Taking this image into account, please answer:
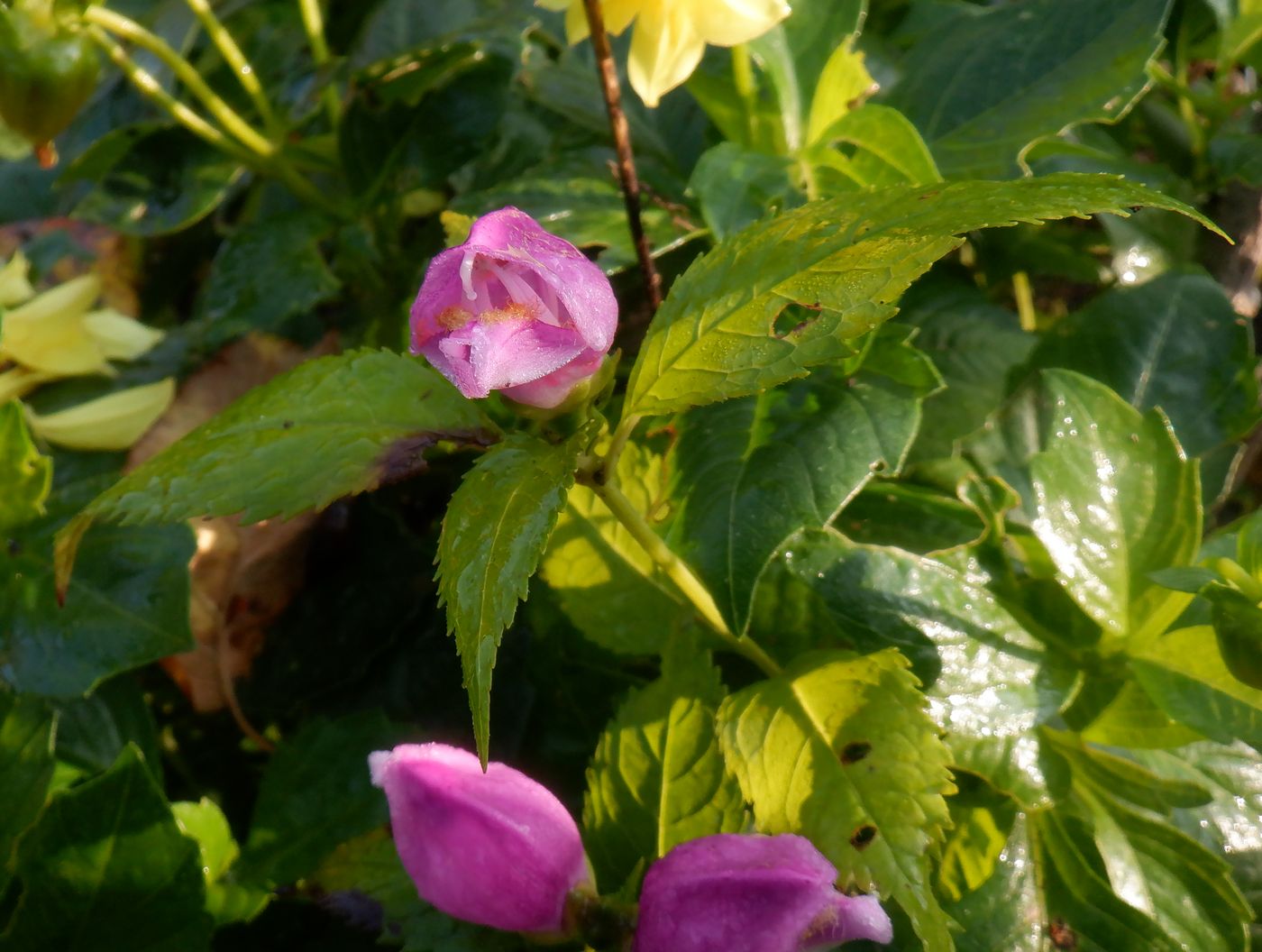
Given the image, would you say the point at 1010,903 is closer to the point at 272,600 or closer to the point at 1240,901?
the point at 1240,901

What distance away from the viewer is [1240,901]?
0.58 metres

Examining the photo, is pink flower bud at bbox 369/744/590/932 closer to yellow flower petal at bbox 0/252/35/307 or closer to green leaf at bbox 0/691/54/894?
green leaf at bbox 0/691/54/894

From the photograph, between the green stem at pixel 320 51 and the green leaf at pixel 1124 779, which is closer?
the green leaf at pixel 1124 779

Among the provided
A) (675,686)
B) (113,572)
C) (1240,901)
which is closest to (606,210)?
(675,686)

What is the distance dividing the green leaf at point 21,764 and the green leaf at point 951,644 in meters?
0.48

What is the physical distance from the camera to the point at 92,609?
29.1 inches

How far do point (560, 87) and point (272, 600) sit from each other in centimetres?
48

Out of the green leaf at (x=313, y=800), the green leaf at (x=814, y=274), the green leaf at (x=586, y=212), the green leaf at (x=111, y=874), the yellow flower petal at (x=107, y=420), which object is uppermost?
the green leaf at (x=814, y=274)

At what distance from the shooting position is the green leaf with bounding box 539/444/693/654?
636 millimetres

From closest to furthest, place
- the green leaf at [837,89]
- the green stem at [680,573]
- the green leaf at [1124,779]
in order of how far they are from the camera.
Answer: the green stem at [680,573] → the green leaf at [1124,779] → the green leaf at [837,89]

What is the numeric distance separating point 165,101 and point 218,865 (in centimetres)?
56

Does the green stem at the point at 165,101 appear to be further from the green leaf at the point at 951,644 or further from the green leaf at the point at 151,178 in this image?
the green leaf at the point at 951,644

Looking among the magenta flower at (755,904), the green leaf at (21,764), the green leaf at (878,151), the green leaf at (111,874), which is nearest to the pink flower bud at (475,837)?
the magenta flower at (755,904)

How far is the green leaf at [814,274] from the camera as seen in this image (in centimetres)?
38
